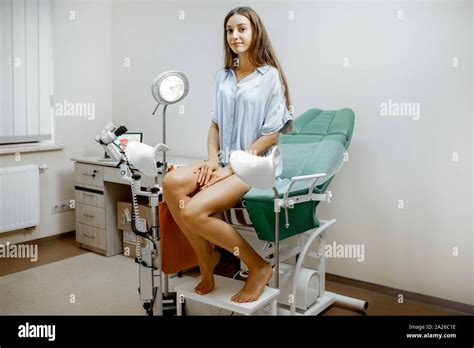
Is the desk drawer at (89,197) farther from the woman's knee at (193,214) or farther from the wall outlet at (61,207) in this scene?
the woman's knee at (193,214)

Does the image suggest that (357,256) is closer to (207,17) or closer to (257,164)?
(257,164)

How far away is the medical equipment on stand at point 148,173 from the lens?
2.21m

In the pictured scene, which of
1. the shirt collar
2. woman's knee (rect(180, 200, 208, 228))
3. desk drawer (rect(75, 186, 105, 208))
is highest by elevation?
the shirt collar

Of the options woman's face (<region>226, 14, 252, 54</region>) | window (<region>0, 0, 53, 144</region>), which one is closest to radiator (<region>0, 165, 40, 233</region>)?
window (<region>0, 0, 53, 144</region>)

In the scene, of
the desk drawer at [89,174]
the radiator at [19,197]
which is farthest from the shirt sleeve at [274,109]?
the radiator at [19,197]

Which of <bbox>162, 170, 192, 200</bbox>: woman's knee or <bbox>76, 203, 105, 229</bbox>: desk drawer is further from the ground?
<bbox>162, 170, 192, 200</bbox>: woman's knee

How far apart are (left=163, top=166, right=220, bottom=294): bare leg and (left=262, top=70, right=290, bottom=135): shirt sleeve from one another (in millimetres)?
397

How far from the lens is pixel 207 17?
11.5 feet

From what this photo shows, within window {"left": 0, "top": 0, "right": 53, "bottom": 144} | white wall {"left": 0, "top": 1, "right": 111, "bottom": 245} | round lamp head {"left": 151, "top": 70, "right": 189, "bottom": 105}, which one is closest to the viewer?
round lamp head {"left": 151, "top": 70, "right": 189, "bottom": 105}

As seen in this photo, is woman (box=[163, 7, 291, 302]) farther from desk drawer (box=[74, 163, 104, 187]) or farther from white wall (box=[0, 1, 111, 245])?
white wall (box=[0, 1, 111, 245])

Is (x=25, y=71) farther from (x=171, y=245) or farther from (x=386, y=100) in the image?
(x=386, y=100)

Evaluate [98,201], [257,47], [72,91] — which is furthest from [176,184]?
[72,91]

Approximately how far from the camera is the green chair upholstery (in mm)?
2227

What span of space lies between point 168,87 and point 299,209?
832 millimetres
